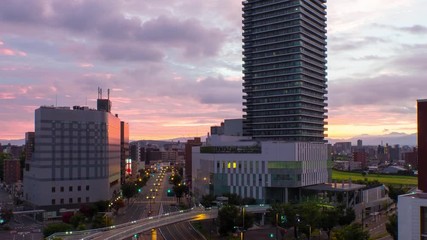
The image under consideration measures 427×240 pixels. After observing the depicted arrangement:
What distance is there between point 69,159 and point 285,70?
83.9m

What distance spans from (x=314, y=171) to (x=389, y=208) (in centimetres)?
2430

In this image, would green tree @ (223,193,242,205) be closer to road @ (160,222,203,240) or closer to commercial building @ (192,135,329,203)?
road @ (160,222,203,240)

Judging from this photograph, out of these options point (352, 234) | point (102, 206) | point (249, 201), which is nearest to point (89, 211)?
point (102, 206)

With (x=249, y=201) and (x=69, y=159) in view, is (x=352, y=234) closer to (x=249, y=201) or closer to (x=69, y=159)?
(x=249, y=201)

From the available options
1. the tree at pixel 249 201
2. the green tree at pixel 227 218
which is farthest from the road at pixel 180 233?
the tree at pixel 249 201

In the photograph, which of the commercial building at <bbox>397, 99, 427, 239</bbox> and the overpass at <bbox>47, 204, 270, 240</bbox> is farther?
the overpass at <bbox>47, 204, 270, 240</bbox>

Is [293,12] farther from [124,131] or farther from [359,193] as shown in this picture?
[124,131]

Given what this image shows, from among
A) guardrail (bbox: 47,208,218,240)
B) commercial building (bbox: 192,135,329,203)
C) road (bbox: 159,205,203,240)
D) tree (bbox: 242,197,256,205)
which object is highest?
commercial building (bbox: 192,135,329,203)

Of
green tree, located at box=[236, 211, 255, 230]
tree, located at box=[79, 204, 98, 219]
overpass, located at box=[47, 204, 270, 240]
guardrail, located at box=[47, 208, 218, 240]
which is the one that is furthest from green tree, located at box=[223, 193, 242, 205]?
tree, located at box=[79, 204, 98, 219]

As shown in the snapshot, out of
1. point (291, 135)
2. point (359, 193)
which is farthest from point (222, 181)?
point (291, 135)

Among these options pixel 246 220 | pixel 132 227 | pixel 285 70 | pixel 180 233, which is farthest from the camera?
pixel 285 70

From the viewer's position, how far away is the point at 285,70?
168 meters

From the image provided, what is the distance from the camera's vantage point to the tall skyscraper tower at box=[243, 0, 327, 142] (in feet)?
547

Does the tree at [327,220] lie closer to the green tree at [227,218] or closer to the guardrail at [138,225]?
the green tree at [227,218]
